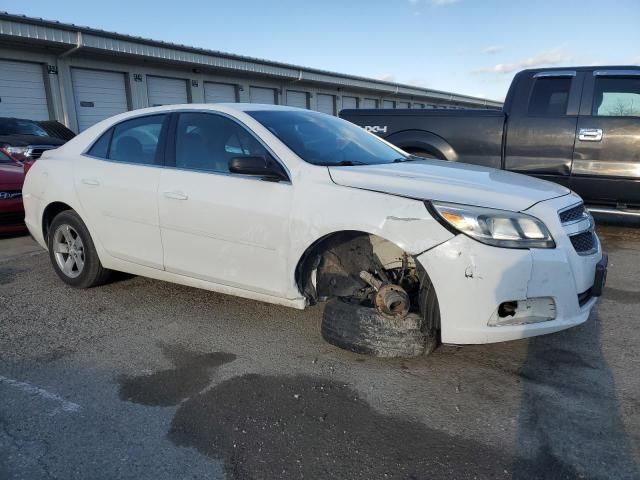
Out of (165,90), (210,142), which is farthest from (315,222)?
(165,90)

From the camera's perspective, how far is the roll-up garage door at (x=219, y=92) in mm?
21172

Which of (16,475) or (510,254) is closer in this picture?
(16,475)

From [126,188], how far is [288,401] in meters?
2.18

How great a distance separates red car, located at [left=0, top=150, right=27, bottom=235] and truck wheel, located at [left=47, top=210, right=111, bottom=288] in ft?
8.66

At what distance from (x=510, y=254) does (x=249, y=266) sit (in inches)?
64.4

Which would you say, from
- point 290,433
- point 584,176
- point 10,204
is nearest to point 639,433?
point 290,433

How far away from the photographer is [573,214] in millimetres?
2994

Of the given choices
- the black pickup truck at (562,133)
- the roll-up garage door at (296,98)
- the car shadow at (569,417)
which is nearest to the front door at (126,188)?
the car shadow at (569,417)

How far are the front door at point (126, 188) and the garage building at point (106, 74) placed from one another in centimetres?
1252

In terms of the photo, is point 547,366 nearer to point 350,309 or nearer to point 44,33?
point 350,309

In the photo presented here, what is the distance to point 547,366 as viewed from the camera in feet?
9.91

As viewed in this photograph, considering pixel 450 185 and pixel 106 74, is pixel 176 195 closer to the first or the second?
pixel 450 185

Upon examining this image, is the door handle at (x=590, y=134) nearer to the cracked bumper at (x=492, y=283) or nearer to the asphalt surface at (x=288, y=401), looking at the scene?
the asphalt surface at (x=288, y=401)

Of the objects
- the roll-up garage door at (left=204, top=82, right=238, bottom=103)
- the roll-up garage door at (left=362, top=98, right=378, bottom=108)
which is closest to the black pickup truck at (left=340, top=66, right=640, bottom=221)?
the roll-up garage door at (left=204, top=82, right=238, bottom=103)
